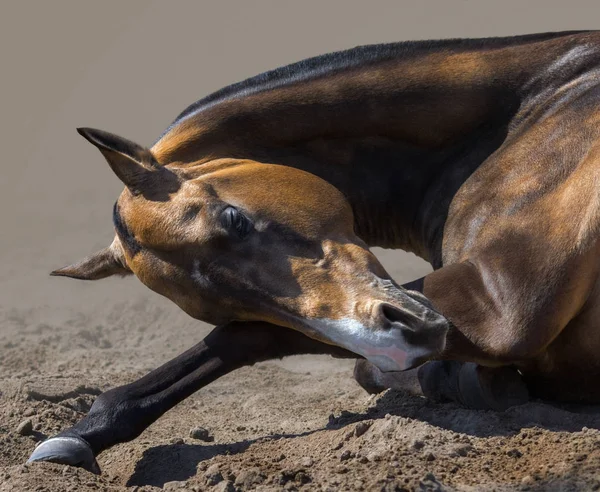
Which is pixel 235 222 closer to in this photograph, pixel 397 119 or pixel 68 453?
pixel 68 453

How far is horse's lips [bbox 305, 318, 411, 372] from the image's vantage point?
8.87ft

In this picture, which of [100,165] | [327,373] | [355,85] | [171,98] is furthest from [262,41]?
[355,85]

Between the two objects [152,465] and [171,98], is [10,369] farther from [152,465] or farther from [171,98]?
[171,98]

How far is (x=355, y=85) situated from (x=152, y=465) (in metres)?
1.76

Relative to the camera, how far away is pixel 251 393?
521 centimetres

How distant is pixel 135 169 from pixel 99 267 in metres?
0.61

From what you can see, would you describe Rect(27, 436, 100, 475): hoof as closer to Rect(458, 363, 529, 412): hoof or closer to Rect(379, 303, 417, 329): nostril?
Rect(379, 303, 417, 329): nostril

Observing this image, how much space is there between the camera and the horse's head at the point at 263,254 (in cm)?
279

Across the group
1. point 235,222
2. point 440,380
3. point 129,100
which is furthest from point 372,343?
point 129,100

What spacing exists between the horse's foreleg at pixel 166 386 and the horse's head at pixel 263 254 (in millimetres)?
103

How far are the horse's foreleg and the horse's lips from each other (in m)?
0.36

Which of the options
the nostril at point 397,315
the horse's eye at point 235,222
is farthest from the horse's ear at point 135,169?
the nostril at point 397,315

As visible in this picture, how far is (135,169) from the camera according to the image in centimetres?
337

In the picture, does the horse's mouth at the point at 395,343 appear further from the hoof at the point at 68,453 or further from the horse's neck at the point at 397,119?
the horse's neck at the point at 397,119
